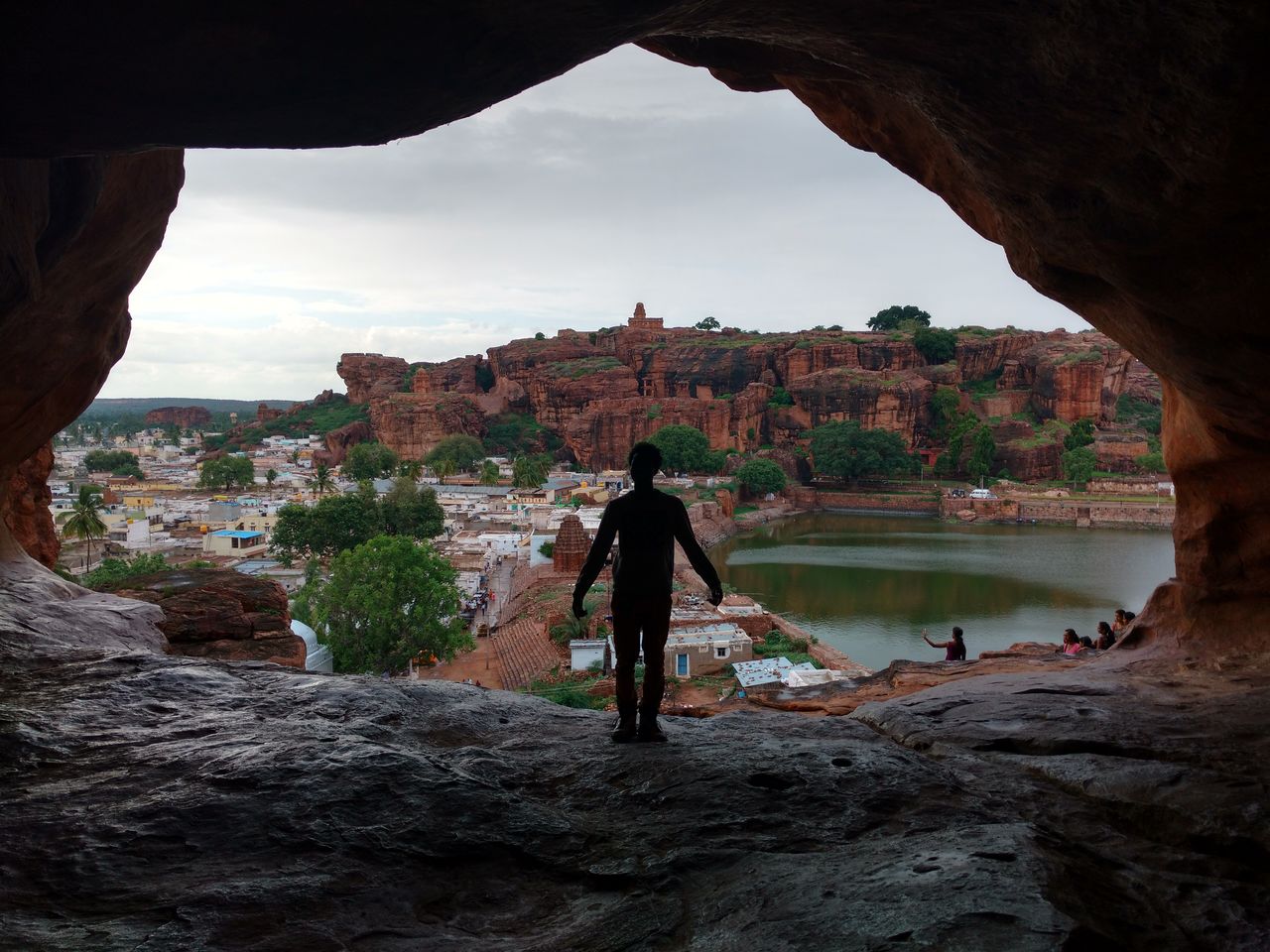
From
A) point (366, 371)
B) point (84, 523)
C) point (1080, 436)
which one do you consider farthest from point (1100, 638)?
point (366, 371)

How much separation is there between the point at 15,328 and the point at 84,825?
3879 mm

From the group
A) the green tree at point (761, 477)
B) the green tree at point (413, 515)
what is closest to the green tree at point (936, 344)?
the green tree at point (761, 477)

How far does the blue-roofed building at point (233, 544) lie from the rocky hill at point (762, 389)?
33.1 m

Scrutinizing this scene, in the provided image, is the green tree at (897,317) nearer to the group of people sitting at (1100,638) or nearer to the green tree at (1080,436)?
the green tree at (1080,436)

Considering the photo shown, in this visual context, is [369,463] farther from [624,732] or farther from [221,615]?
[624,732]

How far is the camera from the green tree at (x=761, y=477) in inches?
2484

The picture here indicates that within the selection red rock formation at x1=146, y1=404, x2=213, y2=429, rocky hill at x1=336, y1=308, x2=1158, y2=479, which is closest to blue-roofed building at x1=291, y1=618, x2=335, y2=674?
rocky hill at x1=336, y1=308, x2=1158, y2=479

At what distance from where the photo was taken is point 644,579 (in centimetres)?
458

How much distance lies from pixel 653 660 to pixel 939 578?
35026 millimetres

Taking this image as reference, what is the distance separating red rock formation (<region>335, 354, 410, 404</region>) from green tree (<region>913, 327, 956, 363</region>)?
56903 millimetres

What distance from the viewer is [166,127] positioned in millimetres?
3221

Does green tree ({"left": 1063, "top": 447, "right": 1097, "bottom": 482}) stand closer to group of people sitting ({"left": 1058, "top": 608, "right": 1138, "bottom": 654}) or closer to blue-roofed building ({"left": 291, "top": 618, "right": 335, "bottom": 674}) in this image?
group of people sitting ({"left": 1058, "top": 608, "right": 1138, "bottom": 654})

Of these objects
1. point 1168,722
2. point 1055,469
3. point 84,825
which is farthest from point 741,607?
point 1055,469

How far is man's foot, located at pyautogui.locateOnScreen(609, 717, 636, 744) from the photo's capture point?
4547 millimetres
